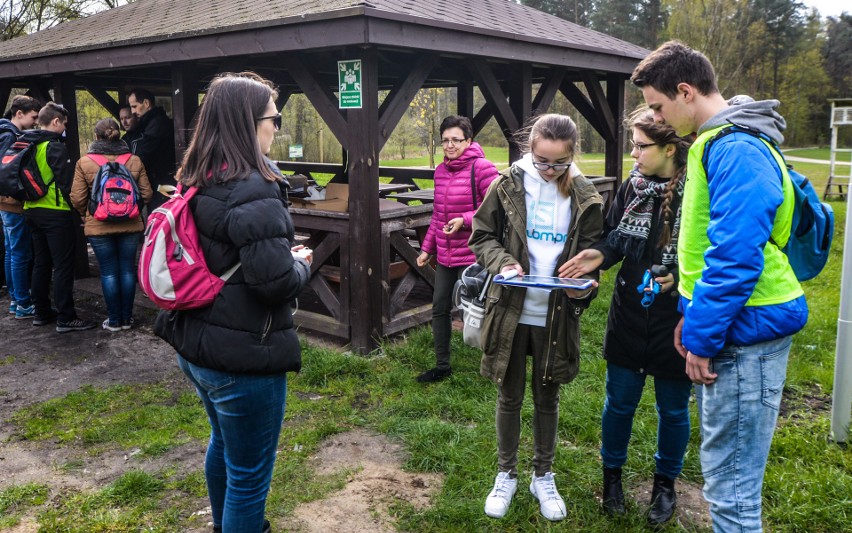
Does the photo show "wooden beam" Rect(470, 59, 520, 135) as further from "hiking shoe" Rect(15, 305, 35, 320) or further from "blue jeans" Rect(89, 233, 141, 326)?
"hiking shoe" Rect(15, 305, 35, 320)

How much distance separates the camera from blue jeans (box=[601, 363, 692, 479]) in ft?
9.73

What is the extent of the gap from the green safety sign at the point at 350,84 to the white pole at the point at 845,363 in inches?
131

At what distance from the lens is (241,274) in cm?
234

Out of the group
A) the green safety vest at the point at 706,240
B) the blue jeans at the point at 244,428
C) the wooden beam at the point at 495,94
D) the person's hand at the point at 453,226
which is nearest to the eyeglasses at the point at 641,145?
the green safety vest at the point at 706,240

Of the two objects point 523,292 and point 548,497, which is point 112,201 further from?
point 548,497

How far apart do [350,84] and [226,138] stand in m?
3.15

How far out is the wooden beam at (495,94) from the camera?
6.45 meters

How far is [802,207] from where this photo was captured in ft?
6.93

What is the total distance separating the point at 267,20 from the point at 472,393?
316cm

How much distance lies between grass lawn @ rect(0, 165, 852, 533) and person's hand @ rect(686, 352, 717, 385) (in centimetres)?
123

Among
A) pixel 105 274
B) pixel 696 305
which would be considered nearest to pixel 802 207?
pixel 696 305

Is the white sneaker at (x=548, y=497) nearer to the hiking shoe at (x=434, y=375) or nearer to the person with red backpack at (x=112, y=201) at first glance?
the hiking shoe at (x=434, y=375)

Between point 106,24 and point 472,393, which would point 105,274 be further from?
point 106,24

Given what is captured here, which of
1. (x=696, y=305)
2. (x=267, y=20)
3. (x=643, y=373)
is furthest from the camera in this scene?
(x=267, y=20)
